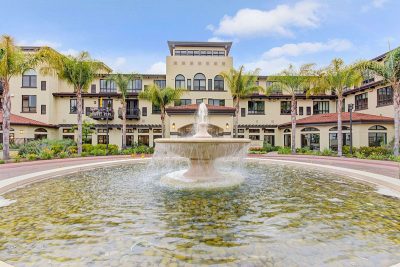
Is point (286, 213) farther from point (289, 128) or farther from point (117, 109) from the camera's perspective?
point (117, 109)

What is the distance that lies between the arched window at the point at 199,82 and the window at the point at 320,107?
16.9 meters

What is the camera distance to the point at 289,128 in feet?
119

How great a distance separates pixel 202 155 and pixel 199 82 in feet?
91.6

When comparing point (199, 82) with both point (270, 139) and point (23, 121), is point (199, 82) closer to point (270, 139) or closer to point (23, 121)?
point (270, 139)

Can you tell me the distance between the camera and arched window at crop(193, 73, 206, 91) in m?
37.1

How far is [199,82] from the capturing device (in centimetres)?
3722

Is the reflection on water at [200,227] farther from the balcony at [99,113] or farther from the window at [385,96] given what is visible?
the balcony at [99,113]

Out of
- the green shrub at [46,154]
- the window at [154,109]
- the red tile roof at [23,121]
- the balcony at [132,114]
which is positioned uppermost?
the window at [154,109]

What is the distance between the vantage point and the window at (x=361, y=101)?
107 feet

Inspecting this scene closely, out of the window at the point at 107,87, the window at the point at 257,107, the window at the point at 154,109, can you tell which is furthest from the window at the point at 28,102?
the window at the point at 257,107

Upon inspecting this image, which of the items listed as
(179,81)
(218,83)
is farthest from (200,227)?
(218,83)

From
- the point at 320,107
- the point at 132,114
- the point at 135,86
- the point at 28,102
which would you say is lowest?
the point at 132,114

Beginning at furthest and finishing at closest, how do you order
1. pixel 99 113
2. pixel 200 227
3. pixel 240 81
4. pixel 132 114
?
pixel 132 114 → pixel 99 113 → pixel 240 81 → pixel 200 227

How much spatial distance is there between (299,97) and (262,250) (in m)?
36.4
